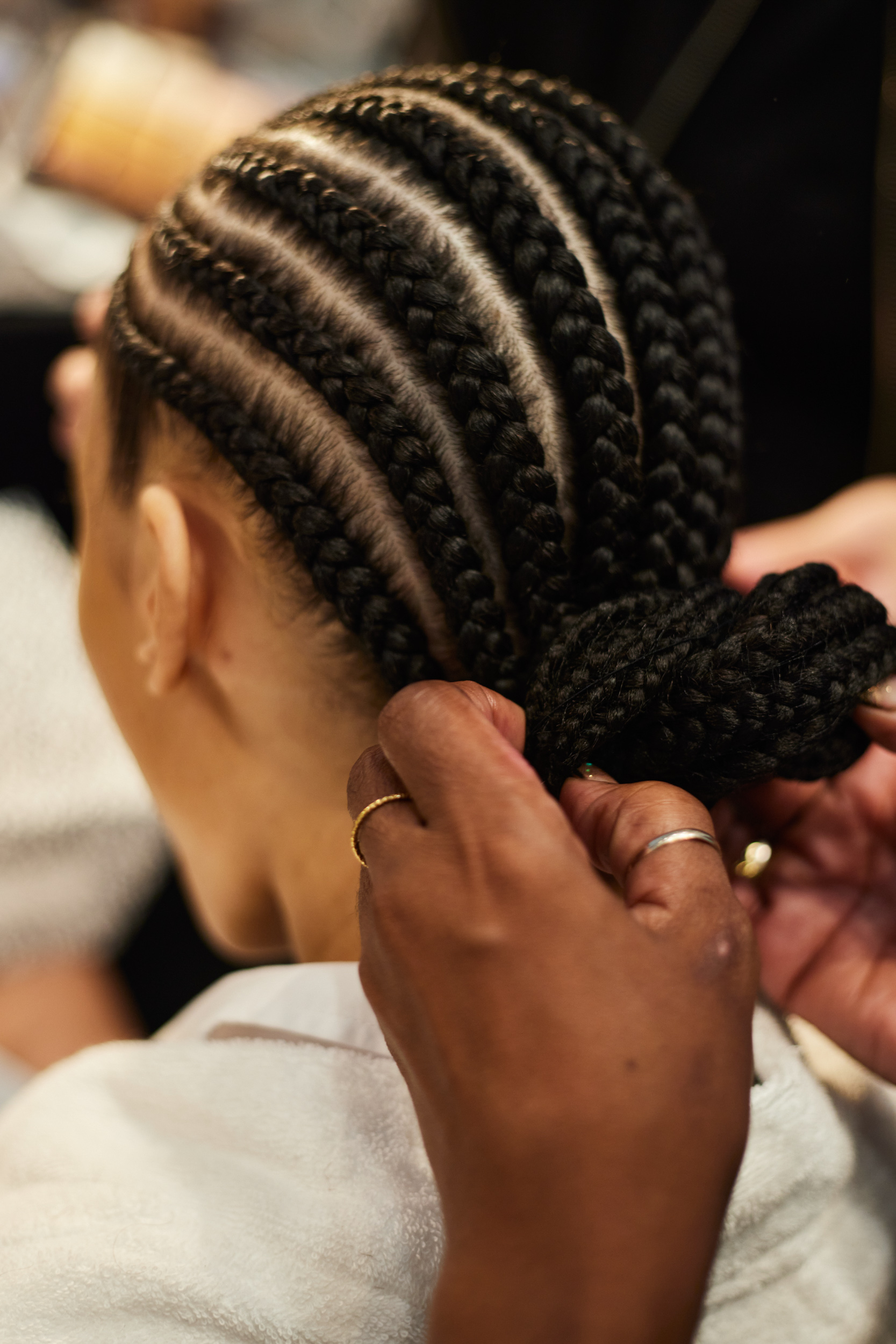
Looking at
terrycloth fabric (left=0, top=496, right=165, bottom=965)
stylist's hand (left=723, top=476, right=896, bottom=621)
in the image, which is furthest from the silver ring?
terrycloth fabric (left=0, top=496, right=165, bottom=965)

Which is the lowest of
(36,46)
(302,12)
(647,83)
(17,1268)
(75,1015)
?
(75,1015)

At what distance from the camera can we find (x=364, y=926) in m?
0.41

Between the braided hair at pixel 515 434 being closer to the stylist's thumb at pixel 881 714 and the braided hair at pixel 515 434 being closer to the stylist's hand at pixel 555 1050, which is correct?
the stylist's thumb at pixel 881 714

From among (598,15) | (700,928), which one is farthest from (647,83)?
(700,928)

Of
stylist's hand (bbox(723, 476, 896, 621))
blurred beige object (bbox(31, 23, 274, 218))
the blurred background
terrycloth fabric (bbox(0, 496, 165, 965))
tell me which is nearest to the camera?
stylist's hand (bbox(723, 476, 896, 621))

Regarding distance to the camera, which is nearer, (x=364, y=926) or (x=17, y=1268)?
(x=364, y=926)

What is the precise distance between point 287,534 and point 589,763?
217 millimetres

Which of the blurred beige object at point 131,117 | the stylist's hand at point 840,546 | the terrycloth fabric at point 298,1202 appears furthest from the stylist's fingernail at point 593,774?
the blurred beige object at point 131,117

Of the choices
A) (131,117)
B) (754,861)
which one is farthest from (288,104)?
(754,861)

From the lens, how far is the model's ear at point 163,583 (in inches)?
23.7

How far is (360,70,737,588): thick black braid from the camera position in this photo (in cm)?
55

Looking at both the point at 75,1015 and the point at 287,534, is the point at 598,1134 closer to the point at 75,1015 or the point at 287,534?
the point at 287,534

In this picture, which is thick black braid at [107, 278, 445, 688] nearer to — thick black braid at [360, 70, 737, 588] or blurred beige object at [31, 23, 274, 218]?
thick black braid at [360, 70, 737, 588]

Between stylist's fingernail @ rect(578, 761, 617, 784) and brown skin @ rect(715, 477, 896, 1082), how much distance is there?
21 cm
